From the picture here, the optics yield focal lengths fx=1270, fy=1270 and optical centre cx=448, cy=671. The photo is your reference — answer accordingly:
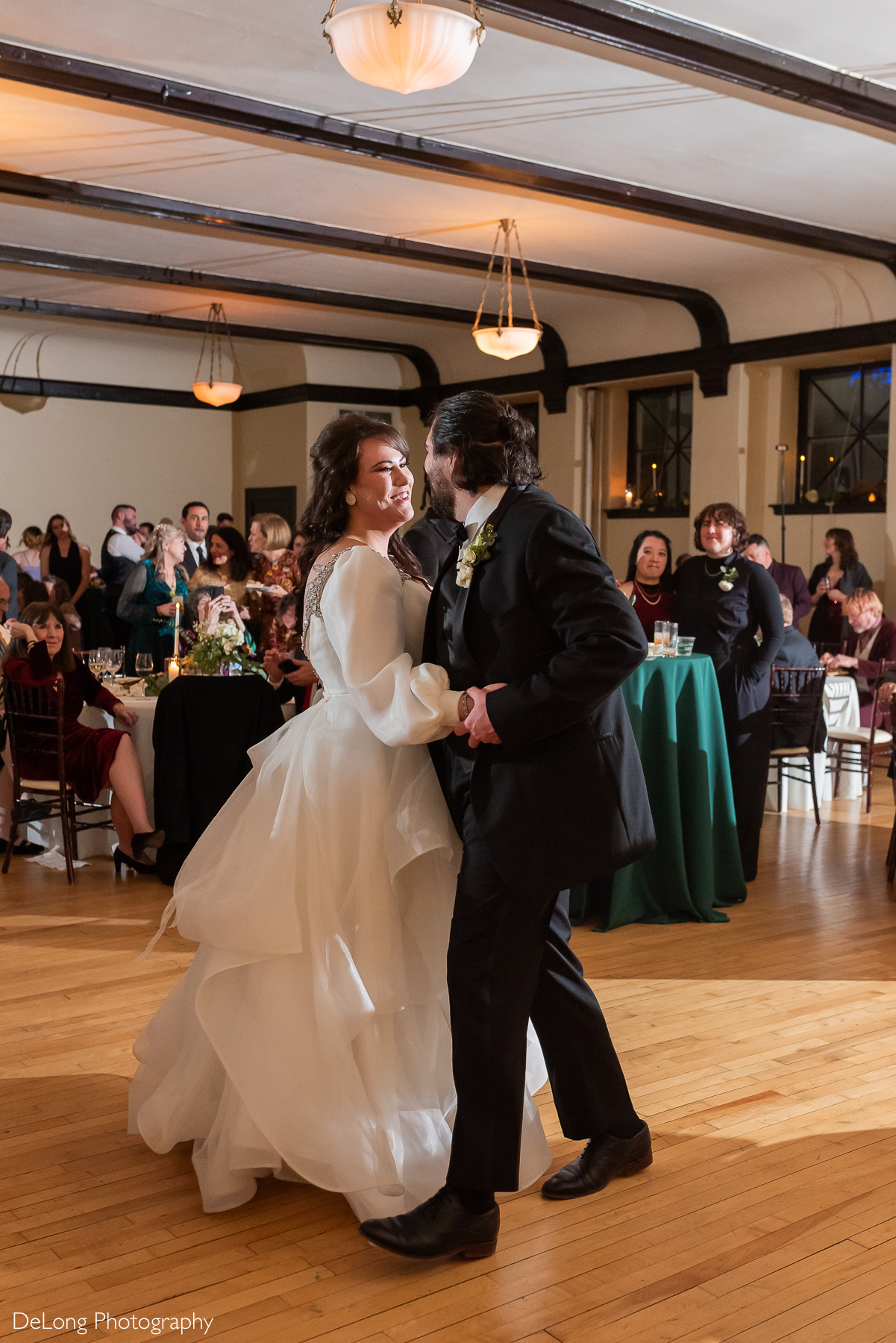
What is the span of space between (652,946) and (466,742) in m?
2.46

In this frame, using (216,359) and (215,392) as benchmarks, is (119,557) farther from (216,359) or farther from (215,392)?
(216,359)

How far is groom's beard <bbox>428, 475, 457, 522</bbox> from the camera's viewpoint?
2518 mm

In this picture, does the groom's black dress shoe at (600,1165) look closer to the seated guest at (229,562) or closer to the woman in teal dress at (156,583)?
the seated guest at (229,562)

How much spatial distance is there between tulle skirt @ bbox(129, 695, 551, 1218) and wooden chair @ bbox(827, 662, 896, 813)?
4.94 metres

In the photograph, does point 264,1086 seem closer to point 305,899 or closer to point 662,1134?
point 305,899

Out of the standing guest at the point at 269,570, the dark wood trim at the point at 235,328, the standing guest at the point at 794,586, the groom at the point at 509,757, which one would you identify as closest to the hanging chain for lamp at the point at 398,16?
the standing guest at the point at 269,570

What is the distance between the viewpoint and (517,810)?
235 centimetres

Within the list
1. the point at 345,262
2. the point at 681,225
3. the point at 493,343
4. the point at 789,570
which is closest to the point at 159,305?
the point at 345,262

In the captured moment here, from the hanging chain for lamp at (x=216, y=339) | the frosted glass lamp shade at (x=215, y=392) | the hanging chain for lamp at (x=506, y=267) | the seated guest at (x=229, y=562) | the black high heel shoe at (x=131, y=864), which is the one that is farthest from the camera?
the hanging chain for lamp at (x=216, y=339)

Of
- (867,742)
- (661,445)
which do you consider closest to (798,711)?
(867,742)

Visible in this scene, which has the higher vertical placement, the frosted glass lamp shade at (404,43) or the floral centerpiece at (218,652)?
the frosted glass lamp shade at (404,43)

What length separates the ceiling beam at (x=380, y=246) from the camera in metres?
8.74

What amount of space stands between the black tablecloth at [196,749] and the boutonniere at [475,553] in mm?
3218

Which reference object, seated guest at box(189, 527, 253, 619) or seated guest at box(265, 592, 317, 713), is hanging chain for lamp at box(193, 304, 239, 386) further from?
seated guest at box(265, 592, 317, 713)
